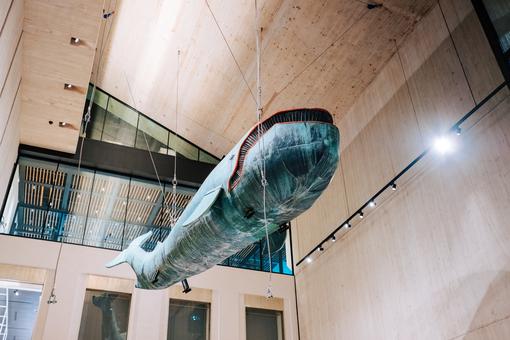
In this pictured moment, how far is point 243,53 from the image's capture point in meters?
8.77

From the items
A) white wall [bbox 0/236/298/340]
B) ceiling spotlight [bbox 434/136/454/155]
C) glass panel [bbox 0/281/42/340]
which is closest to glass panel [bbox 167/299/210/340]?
white wall [bbox 0/236/298/340]

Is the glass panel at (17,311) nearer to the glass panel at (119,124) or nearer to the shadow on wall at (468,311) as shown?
the glass panel at (119,124)

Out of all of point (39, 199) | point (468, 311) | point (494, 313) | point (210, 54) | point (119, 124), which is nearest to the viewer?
point (494, 313)

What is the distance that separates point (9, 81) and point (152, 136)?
531 centimetres

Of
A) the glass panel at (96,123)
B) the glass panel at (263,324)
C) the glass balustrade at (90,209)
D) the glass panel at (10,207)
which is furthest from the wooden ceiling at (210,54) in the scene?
the glass panel at (263,324)

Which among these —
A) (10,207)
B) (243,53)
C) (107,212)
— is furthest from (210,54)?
(10,207)

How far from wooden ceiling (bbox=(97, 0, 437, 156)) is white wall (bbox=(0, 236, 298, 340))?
3.44 metres

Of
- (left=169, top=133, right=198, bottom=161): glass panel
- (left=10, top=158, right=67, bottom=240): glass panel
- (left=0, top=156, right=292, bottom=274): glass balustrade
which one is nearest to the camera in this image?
(left=10, top=158, right=67, bottom=240): glass panel

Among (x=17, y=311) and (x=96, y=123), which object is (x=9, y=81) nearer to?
(x=96, y=123)

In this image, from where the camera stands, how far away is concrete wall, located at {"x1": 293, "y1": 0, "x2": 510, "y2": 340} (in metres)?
5.75

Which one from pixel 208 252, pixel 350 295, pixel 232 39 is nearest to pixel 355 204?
pixel 350 295

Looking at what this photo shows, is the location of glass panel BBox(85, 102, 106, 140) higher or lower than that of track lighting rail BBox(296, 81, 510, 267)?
higher

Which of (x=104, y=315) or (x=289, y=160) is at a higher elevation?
(x=104, y=315)

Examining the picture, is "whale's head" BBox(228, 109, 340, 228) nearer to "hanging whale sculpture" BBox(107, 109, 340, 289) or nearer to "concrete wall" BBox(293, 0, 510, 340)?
"hanging whale sculpture" BBox(107, 109, 340, 289)
